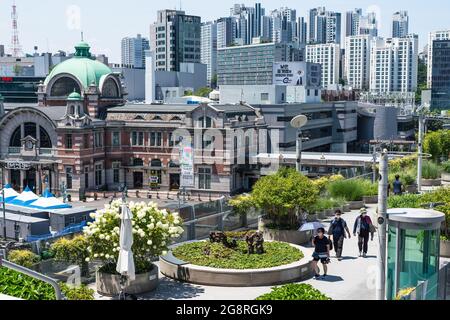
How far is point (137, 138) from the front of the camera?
6575 cm

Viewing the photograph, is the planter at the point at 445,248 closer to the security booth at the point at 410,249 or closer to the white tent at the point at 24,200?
the security booth at the point at 410,249

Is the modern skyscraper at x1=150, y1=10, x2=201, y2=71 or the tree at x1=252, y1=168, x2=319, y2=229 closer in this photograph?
the tree at x1=252, y1=168, x2=319, y2=229

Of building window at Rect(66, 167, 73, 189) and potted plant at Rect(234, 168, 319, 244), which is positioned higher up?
potted plant at Rect(234, 168, 319, 244)

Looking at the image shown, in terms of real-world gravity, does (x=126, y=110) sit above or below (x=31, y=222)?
above

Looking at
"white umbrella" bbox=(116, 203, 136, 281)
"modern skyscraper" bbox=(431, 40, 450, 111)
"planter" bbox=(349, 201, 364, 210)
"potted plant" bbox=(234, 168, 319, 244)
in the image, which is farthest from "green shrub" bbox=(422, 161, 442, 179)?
"modern skyscraper" bbox=(431, 40, 450, 111)

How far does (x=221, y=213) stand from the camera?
77.5 ft

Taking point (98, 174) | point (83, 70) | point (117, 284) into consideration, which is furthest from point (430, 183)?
point (83, 70)

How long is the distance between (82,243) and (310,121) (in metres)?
66.1

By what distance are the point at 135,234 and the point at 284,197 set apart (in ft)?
A: 24.4

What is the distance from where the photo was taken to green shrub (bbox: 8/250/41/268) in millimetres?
16812

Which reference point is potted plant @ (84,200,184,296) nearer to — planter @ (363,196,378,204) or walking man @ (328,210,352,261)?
walking man @ (328,210,352,261)

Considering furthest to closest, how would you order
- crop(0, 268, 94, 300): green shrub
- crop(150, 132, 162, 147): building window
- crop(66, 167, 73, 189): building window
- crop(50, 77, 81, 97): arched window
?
crop(50, 77, 81, 97): arched window
crop(150, 132, 162, 147): building window
crop(66, 167, 73, 189): building window
crop(0, 268, 94, 300): green shrub
